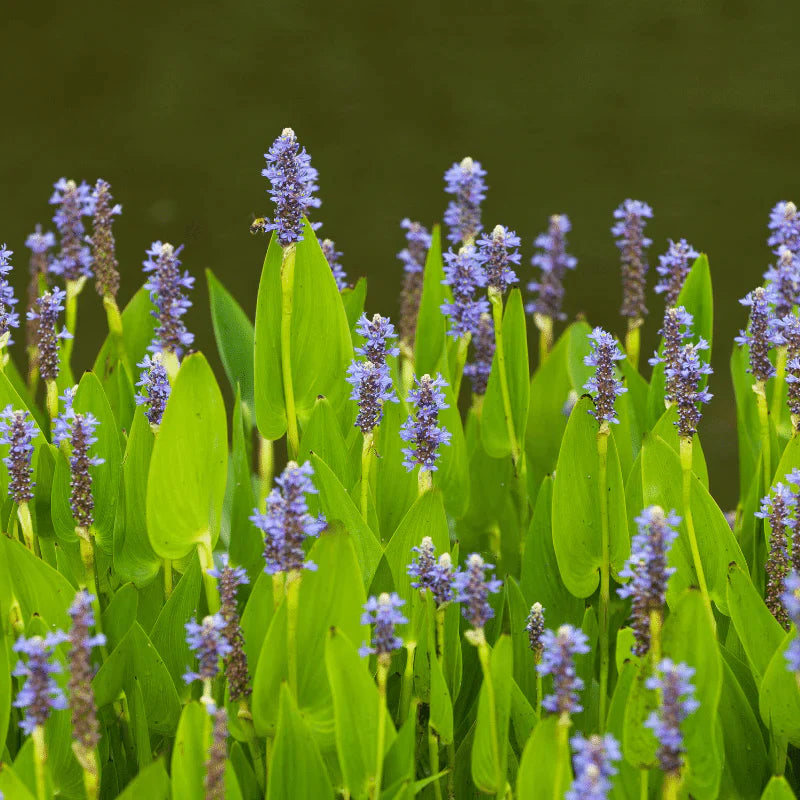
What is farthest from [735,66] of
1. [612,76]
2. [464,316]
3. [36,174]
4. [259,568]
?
[259,568]

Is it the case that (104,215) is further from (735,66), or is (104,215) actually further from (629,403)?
(735,66)

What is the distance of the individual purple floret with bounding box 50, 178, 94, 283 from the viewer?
182 cm

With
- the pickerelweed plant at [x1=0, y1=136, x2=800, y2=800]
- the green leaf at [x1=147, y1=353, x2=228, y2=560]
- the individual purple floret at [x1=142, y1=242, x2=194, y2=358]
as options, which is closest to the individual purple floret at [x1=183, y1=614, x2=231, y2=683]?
the pickerelweed plant at [x1=0, y1=136, x2=800, y2=800]

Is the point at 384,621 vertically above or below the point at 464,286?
below

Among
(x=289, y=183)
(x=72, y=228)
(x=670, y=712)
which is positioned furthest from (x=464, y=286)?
(x=670, y=712)

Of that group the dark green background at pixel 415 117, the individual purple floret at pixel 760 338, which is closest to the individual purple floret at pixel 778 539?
the individual purple floret at pixel 760 338

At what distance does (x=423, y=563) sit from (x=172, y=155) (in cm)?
325

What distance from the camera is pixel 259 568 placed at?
62.8 inches

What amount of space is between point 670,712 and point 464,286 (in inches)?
31.4

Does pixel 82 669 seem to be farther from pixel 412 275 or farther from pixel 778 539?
pixel 412 275

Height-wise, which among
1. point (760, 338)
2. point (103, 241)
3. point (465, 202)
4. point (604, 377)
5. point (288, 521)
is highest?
point (465, 202)

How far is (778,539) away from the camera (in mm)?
1310

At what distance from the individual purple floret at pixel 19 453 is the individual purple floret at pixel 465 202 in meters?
0.75

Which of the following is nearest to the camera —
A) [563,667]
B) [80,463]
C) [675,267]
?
[563,667]
